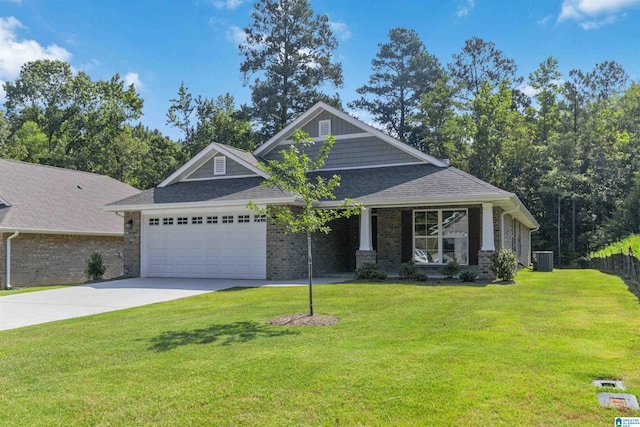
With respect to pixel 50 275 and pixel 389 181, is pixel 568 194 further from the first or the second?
pixel 50 275

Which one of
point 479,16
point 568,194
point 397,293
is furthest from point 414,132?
point 397,293

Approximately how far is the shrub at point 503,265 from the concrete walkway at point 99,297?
178 inches

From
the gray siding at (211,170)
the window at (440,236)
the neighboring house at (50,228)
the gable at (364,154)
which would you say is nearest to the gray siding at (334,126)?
the gable at (364,154)

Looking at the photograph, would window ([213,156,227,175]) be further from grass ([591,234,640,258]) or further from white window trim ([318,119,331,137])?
grass ([591,234,640,258])

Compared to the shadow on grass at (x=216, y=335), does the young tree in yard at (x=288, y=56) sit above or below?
above

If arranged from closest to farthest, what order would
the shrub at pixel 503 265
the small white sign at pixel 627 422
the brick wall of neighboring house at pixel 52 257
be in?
the small white sign at pixel 627 422 < the shrub at pixel 503 265 < the brick wall of neighboring house at pixel 52 257

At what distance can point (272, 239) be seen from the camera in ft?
53.4

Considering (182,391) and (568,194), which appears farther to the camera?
(568,194)

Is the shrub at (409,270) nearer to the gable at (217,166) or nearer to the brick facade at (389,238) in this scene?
the brick facade at (389,238)

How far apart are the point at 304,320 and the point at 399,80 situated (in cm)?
3926

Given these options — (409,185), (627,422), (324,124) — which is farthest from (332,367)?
(324,124)

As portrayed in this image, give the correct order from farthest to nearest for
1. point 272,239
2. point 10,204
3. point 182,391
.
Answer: point 10,204 < point 272,239 < point 182,391

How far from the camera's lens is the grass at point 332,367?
4.38 metres

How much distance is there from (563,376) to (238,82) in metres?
39.7
